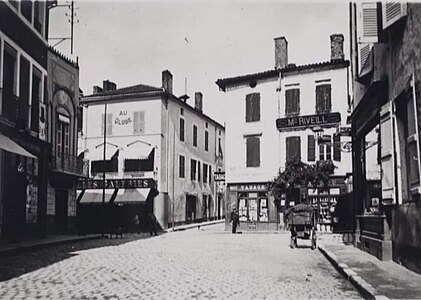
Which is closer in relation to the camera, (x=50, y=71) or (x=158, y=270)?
(x=158, y=270)

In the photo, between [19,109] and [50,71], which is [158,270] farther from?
[50,71]

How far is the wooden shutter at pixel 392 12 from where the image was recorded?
952cm

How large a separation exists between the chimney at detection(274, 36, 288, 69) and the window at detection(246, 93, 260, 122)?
2.30 m

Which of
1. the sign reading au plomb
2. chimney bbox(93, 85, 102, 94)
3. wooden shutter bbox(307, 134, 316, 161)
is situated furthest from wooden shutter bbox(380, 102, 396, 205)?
chimney bbox(93, 85, 102, 94)

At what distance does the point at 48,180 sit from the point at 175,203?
43.2 ft


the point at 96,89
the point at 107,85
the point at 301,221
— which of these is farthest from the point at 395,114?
the point at 107,85

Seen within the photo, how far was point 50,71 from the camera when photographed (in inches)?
867

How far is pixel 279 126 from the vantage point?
29422 mm

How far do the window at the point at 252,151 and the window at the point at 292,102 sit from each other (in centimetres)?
249

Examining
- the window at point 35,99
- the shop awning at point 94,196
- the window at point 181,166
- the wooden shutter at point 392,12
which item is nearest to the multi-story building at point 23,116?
the window at point 35,99

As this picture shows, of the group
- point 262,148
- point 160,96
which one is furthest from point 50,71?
point 262,148

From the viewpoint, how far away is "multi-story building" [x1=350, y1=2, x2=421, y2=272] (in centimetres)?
907

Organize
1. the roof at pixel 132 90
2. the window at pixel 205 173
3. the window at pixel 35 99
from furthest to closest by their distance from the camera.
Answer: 1. the window at pixel 205 173
2. the roof at pixel 132 90
3. the window at pixel 35 99

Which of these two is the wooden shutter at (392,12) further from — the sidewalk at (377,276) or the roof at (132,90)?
the roof at (132,90)
